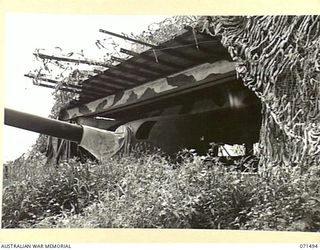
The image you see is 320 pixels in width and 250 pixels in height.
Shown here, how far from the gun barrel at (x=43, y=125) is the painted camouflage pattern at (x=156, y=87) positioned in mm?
17

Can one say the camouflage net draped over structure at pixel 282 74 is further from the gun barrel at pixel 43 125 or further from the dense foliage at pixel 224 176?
the gun barrel at pixel 43 125

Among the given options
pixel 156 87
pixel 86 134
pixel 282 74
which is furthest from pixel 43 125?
pixel 282 74

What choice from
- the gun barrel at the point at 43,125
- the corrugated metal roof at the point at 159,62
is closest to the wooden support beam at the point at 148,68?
the corrugated metal roof at the point at 159,62

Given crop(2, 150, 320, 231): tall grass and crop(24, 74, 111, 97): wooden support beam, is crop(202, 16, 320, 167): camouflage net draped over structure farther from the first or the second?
crop(24, 74, 111, 97): wooden support beam

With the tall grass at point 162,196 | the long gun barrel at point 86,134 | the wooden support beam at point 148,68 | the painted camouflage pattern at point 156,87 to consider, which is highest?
the wooden support beam at point 148,68

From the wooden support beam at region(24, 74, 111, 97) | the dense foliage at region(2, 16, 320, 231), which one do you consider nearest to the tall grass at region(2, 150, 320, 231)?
the dense foliage at region(2, 16, 320, 231)

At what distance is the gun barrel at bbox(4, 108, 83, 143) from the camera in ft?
2.45

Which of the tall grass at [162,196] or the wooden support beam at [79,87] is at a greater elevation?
the wooden support beam at [79,87]

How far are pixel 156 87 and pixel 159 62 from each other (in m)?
0.04

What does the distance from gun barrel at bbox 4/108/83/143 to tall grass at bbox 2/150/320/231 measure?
0.14ft

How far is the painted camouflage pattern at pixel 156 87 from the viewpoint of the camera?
76 cm

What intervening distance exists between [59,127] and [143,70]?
149mm

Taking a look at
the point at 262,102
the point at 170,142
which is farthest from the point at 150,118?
the point at 262,102

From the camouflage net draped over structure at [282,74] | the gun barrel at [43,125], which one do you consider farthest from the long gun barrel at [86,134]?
the camouflage net draped over structure at [282,74]
